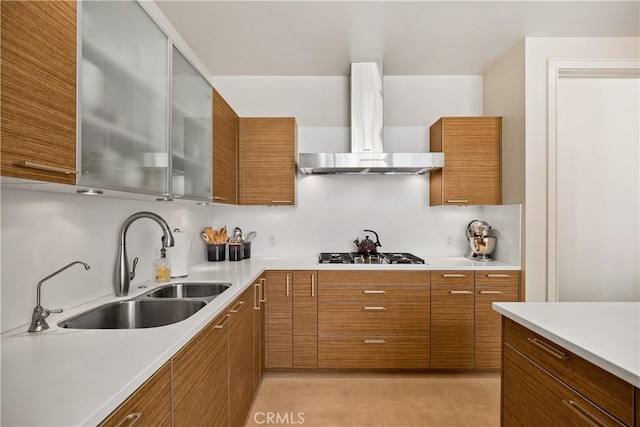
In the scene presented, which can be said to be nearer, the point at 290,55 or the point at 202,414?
the point at 202,414

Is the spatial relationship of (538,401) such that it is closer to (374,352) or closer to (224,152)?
(374,352)

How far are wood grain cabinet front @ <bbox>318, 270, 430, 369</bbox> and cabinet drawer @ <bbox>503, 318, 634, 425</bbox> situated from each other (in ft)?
4.42

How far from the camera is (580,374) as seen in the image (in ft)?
3.65

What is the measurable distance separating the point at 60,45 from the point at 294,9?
1634 millimetres

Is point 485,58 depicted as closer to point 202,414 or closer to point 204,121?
point 204,121

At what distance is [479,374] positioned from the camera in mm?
2893

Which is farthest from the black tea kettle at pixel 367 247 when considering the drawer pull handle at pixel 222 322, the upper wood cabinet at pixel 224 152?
the drawer pull handle at pixel 222 322

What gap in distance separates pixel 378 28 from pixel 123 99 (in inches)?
74.1

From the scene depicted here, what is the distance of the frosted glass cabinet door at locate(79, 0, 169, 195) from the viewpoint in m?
1.18

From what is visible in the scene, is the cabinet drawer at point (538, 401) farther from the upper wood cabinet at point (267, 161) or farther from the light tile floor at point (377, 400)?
the upper wood cabinet at point (267, 161)

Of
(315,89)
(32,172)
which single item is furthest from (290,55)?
(32,172)

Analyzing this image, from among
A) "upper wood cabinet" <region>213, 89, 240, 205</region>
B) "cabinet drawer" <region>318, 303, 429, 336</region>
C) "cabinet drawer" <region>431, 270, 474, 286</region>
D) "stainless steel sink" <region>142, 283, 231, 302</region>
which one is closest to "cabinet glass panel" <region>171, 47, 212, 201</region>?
"upper wood cabinet" <region>213, 89, 240, 205</region>

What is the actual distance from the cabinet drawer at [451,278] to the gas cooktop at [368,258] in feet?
0.52

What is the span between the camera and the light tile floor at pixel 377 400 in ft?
7.47
